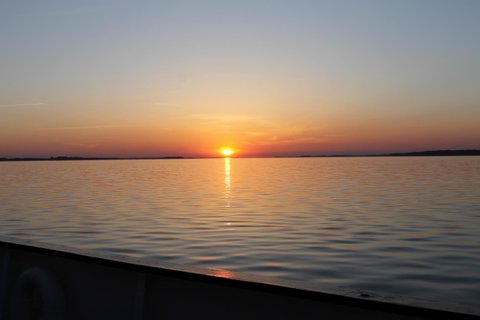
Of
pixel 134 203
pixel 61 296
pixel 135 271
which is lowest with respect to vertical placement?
pixel 134 203

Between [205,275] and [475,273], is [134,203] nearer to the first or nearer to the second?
[475,273]

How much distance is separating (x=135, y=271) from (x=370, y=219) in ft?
61.4

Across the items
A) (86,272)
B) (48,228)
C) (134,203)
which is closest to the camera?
(86,272)

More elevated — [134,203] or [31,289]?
[31,289]

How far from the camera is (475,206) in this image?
2509 centimetres

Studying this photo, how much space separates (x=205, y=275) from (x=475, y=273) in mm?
9777

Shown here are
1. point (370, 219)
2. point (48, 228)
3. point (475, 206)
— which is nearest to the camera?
point (48, 228)

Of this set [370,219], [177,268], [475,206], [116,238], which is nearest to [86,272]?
[177,268]

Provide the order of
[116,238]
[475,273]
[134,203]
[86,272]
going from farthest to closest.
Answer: [134,203], [116,238], [475,273], [86,272]

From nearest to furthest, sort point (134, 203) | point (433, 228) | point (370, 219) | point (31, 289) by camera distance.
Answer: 1. point (31, 289)
2. point (433, 228)
3. point (370, 219)
4. point (134, 203)

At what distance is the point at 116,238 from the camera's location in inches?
656

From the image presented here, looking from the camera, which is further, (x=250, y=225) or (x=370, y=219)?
(x=370, y=219)

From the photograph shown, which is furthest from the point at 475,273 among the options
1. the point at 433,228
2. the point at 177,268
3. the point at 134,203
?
the point at 134,203

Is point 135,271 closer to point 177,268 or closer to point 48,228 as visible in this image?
point 177,268
